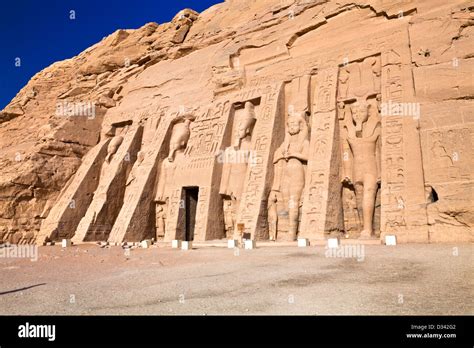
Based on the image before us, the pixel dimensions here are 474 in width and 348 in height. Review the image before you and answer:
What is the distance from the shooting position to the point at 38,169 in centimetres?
1656

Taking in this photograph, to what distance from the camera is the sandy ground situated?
3494 millimetres

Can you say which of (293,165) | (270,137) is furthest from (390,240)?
(270,137)

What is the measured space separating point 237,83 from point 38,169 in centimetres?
893

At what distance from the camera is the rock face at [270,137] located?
29.0ft

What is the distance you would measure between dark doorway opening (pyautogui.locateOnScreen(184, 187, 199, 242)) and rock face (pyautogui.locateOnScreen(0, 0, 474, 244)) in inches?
1.7

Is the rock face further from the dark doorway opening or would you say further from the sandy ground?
the sandy ground

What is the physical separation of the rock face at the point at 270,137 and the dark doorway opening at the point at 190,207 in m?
0.04

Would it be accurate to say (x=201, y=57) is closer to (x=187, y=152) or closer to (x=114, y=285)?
(x=187, y=152)

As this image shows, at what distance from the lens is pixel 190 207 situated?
1407 cm

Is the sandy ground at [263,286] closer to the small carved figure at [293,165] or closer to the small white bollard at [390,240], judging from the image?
the small white bollard at [390,240]

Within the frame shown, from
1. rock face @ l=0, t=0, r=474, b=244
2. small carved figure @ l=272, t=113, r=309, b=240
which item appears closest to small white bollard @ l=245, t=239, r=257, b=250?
rock face @ l=0, t=0, r=474, b=244

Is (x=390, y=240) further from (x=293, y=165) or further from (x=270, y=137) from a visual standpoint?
(x=270, y=137)

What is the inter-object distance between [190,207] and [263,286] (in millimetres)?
9816
